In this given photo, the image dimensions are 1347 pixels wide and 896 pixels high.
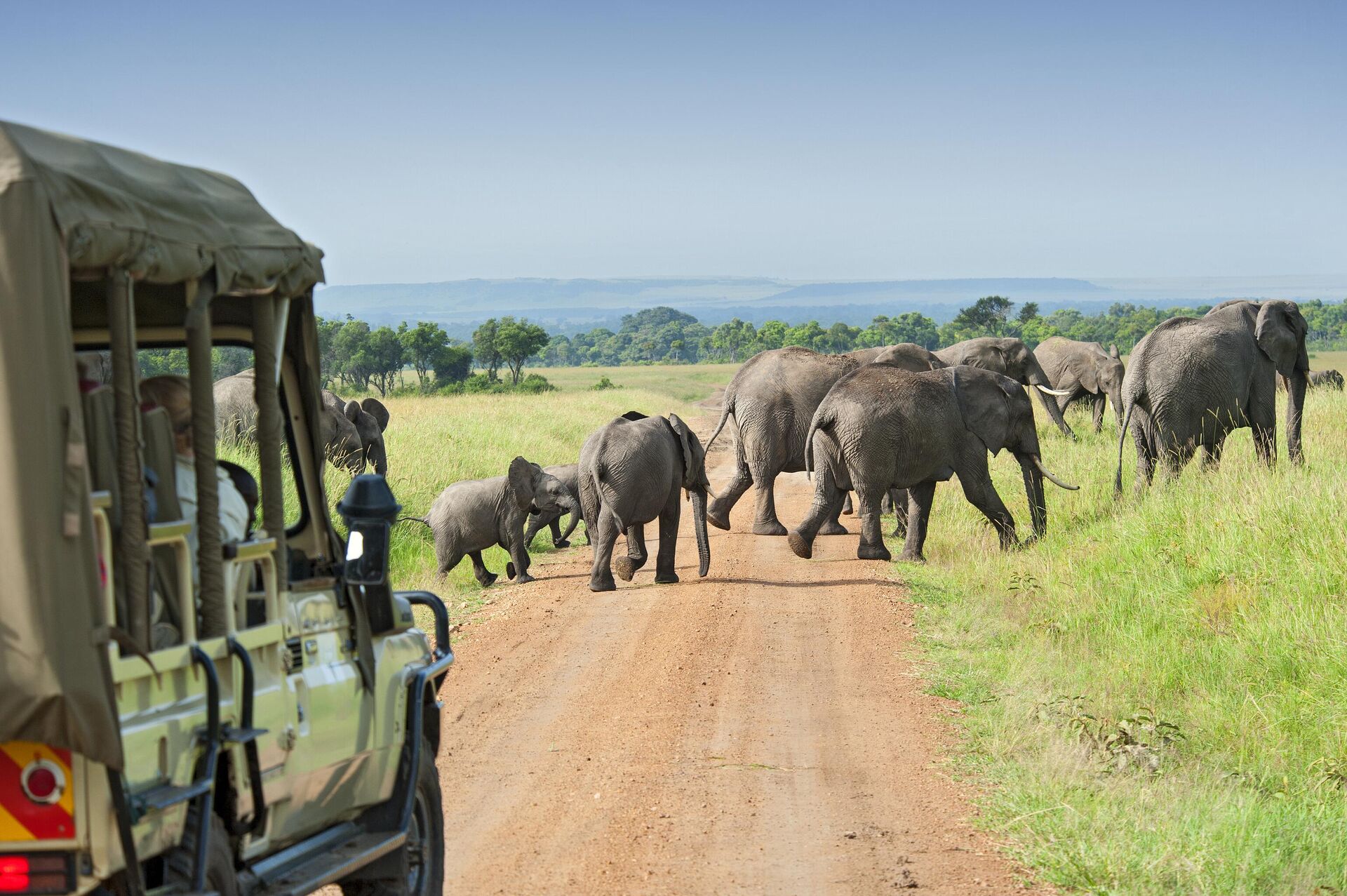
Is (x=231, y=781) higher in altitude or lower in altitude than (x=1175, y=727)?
higher

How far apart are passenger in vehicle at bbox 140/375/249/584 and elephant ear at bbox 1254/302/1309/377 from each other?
640 inches

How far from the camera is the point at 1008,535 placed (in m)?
15.5

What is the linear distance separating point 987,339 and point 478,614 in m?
14.5

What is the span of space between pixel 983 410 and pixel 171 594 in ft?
41.9

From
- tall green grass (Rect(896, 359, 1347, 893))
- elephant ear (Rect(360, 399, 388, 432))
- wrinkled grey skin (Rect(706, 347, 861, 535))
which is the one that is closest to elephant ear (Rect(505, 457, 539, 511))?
tall green grass (Rect(896, 359, 1347, 893))

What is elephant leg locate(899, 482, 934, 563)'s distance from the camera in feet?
48.8

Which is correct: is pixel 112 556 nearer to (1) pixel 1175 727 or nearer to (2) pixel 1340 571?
(1) pixel 1175 727

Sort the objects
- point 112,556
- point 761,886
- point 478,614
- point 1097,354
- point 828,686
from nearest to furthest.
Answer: point 112,556 → point 761,886 → point 828,686 → point 478,614 → point 1097,354

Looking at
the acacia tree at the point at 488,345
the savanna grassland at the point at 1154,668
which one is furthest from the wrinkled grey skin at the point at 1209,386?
the acacia tree at the point at 488,345

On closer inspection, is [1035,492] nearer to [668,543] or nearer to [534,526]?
[668,543]

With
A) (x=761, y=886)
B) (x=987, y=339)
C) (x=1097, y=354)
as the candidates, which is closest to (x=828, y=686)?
(x=761, y=886)

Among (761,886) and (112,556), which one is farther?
(761,886)

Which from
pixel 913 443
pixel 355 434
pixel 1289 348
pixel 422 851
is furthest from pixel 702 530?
pixel 1289 348

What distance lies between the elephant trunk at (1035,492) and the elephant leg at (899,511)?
1.43 m
